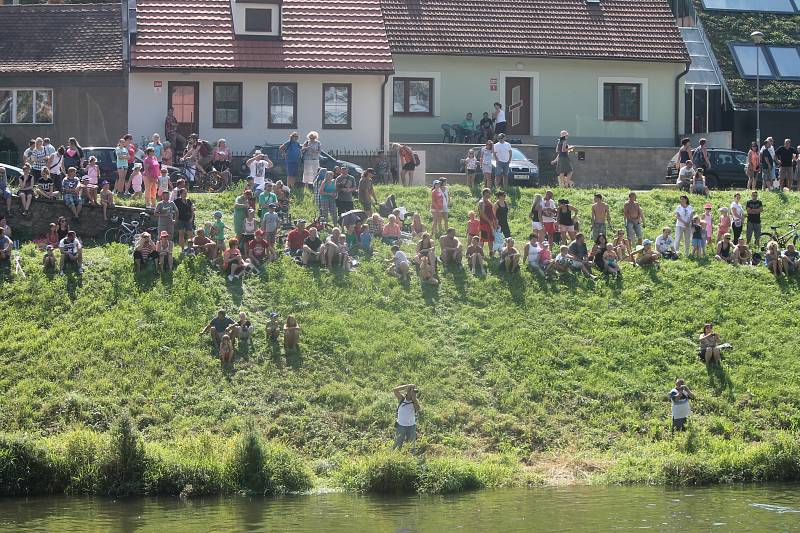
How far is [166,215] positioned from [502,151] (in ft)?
33.1

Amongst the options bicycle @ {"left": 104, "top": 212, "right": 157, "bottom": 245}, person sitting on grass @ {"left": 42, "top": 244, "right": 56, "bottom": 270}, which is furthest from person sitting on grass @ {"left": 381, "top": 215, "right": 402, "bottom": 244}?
person sitting on grass @ {"left": 42, "top": 244, "right": 56, "bottom": 270}

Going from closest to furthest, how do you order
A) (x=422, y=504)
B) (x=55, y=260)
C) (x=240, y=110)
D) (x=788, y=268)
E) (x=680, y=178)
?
(x=422, y=504) < (x=55, y=260) < (x=788, y=268) < (x=680, y=178) < (x=240, y=110)

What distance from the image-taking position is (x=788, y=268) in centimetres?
3278

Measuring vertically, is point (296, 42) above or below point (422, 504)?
above

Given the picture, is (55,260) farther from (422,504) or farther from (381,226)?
(422,504)

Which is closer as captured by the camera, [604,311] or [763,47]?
[604,311]

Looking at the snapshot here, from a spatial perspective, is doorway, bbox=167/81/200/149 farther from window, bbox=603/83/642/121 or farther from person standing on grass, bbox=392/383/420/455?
person standing on grass, bbox=392/383/420/455

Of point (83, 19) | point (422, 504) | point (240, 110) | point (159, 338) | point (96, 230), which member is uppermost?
point (83, 19)

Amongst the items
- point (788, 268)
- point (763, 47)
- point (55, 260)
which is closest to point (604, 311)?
point (788, 268)

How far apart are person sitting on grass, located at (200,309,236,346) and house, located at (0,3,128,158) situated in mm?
16796

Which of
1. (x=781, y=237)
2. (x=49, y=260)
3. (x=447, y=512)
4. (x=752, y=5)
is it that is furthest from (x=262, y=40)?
(x=447, y=512)

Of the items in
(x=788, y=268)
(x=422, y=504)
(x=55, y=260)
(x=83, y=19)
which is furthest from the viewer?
(x=83, y=19)

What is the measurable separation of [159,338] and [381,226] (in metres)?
7.57

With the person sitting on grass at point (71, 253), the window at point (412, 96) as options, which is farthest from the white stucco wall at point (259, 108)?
the person sitting on grass at point (71, 253)
